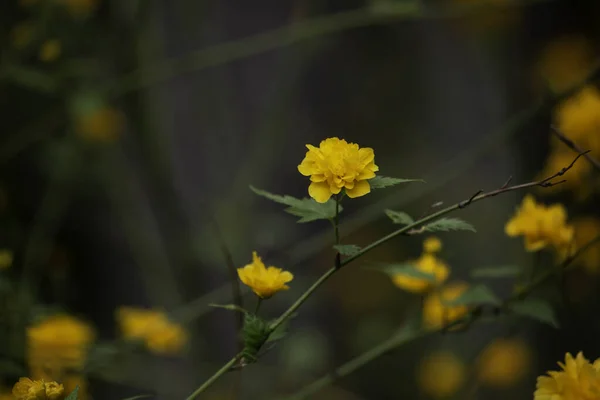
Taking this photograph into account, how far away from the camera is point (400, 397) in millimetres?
1377

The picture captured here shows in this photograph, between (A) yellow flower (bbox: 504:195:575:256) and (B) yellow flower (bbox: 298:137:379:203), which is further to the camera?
(A) yellow flower (bbox: 504:195:575:256)

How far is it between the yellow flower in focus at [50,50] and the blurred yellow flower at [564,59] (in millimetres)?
741

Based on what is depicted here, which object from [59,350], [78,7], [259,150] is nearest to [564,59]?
[259,150]

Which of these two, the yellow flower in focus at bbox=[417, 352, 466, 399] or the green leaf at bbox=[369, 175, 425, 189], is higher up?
the yellow flower in focus at bbox=[417, 352, 466, 399]

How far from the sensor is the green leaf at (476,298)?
0.49 meters

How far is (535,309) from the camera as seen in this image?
498mm

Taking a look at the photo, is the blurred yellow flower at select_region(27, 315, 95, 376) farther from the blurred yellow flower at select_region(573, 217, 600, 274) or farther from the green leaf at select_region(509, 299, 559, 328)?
the blurred yellow flower at select_region(573, 217, 600, 274)

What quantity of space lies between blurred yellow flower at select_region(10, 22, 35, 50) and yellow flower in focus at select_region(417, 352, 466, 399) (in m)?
0.74

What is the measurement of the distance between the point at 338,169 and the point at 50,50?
1.74 feet

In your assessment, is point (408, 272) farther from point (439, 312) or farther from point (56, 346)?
point (56, 346)

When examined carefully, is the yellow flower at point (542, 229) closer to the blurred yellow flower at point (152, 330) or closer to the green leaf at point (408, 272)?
the green leaf at point (408, 272)

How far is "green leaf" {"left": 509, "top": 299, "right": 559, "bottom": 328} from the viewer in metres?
0.48

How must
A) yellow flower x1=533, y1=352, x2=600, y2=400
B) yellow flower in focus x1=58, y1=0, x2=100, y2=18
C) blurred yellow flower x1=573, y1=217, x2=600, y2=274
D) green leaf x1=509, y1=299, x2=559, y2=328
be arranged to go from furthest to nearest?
yellow flower in focus x1=58, y1=0, x2=100, y2=18, blurred yellow flower x1=573, y1=217, x2=600, y2=274, green leaf x1=509, y1=299, x2=559, y2=328, yellow flower x1=533, y1=352, x2=600, y2=400

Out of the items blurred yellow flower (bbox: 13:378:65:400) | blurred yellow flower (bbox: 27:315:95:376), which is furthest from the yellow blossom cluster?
blurred yellow flower (bbox: 13:378:65:400)
